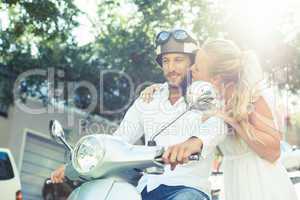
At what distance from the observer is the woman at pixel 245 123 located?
7.74 feet

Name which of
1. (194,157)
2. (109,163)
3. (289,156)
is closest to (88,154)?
(109,163)

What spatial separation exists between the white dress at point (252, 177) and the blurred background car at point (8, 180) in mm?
6100

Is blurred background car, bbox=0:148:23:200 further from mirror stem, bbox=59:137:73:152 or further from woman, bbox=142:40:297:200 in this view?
mirror stem, bbox=59:137:73:152

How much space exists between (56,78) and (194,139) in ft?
45.5

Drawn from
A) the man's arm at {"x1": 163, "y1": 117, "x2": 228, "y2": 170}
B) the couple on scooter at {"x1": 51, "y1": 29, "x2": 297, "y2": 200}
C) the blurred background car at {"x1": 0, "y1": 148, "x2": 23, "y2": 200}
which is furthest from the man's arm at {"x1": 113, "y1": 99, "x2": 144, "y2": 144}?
the blurred background car at {"x1": 0, "y1": 148, "x2": 23, "y2": 200}

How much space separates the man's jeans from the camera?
2.26 meters

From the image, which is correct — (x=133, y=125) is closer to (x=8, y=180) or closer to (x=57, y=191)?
(x=8, y=180)

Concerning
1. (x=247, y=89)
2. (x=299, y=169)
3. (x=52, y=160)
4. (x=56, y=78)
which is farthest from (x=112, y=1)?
(x=52, y=160)

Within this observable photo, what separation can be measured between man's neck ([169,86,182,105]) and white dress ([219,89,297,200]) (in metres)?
0.36

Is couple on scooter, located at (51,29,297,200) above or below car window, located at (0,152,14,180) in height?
above

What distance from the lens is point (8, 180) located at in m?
8.30

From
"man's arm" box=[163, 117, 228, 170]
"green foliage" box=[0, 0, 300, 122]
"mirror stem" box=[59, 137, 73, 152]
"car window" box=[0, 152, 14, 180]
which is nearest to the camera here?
"man's arm" box=[163, 117, 228, 170]

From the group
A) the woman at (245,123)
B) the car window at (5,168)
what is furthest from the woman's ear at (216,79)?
the car window at (5,168)

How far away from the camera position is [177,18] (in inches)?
545
